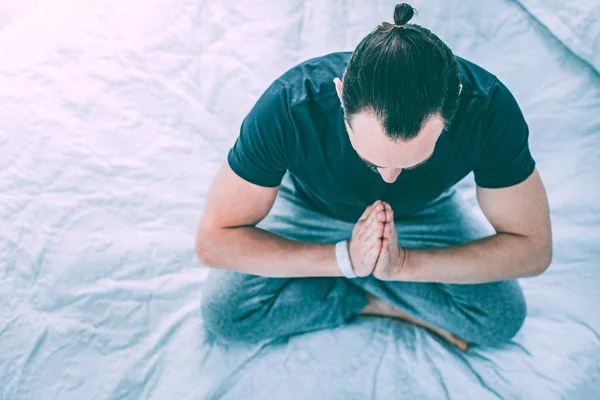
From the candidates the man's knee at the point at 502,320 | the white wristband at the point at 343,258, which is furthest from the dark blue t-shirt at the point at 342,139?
the man's knee at the point at 502,320

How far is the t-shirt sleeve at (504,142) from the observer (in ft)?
2.63

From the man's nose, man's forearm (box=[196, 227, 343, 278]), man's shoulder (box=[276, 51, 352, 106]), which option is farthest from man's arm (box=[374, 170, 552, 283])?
man's shoulder (box=[276, 51, 352, 106])

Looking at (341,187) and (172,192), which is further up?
(341,187)

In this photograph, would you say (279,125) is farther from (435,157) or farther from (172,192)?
(172,192)

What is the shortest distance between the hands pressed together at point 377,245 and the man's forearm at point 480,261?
0.11 ft

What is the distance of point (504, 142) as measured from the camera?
0.81 meters

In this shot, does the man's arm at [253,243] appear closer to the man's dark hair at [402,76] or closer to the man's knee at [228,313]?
the man's knee at [228,313]

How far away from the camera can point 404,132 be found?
65 cm

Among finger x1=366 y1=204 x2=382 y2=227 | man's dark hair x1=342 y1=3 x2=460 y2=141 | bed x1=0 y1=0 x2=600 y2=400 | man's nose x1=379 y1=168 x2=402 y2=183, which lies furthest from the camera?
bed x1=0 y1=0 x2=600 y2=400

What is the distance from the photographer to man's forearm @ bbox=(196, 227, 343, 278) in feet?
3.14

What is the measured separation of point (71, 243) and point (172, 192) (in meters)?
0.24

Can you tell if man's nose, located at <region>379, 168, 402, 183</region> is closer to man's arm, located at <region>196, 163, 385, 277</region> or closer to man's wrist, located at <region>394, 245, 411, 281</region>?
man's arm, located at <region>196, 163, 385, 277</region>

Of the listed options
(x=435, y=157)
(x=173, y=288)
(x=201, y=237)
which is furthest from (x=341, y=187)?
(x=173, y=288)

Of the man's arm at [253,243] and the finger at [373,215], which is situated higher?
the finger at [373,215]
